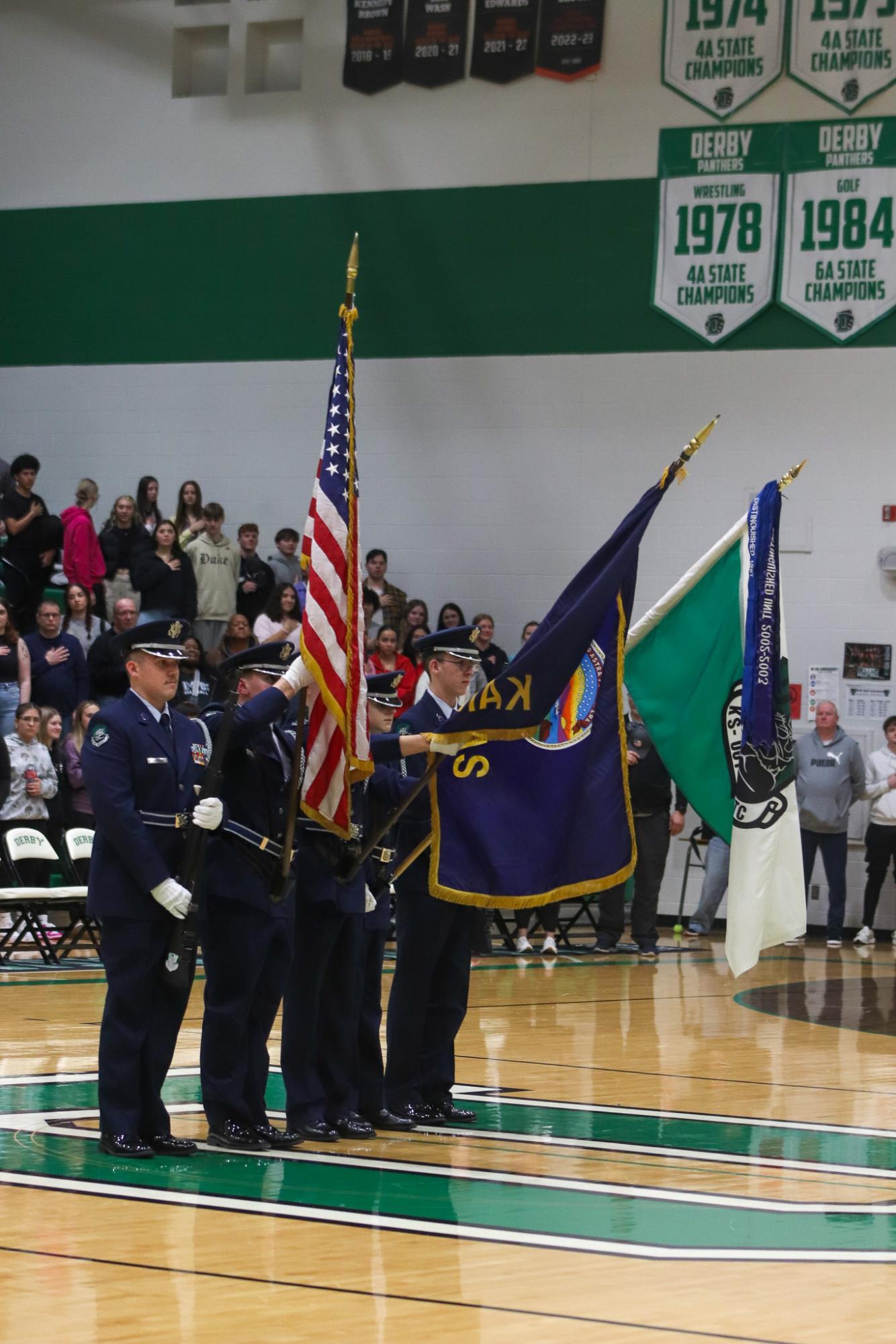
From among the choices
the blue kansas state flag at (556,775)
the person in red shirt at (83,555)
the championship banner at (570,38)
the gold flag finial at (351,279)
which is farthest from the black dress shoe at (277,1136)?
the championship banner at (570,38)

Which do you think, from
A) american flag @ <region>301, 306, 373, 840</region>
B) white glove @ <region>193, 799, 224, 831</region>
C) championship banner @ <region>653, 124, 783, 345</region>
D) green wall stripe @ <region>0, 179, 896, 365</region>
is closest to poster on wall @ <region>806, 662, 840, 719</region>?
green wall stripe @ <region>0, 179, 896, 365</region>

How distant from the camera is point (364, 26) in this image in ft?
64.7

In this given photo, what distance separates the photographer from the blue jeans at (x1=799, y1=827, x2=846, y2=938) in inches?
687

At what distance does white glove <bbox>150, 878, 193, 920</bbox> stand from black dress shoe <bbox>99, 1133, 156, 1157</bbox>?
80 centimetres

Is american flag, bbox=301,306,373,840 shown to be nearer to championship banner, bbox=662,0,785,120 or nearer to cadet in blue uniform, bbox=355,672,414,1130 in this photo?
cadet in blue uniform, bbox=355,672,414,1130

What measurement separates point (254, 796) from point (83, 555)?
10.6 m

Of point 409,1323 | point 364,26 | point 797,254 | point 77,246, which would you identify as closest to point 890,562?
point 797,254

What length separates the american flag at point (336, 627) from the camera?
7.16m

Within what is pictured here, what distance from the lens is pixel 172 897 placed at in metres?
6.66

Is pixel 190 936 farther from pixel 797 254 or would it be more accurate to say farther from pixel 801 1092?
pixel 797 254

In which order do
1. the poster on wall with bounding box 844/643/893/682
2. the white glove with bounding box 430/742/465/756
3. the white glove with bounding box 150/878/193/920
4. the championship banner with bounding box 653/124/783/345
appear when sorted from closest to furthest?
the white glove with bounding box 150/878/193/920, the white glove with bounding box 430/742/465/756, the poster on wall with bounding box 844/643/893/682, the championship banner with bounding box 653/124/783/345

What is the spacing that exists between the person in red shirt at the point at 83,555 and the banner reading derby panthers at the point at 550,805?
1008 centimetres

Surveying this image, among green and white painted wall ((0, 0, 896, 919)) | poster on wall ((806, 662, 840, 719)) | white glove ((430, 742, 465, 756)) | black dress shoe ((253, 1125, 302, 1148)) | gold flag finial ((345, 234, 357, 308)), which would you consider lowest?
black dress shoe ((253, 1125, 302, 1148))

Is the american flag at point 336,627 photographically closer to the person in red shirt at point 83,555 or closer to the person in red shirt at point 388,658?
the person in red shirt at point 388,658
